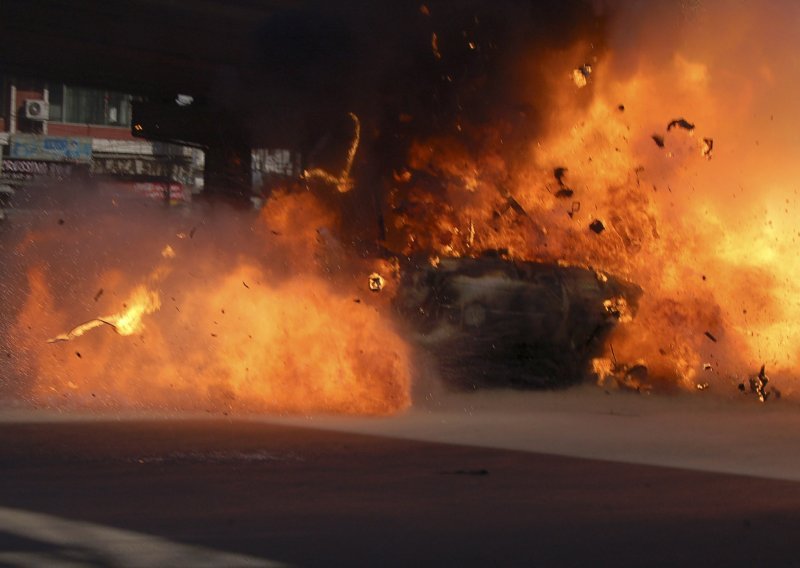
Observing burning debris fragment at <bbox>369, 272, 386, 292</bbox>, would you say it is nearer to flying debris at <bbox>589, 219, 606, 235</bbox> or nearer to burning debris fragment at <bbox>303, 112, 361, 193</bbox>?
burning debris fragment at <bbox>303, 112, 361, 193</bbox>

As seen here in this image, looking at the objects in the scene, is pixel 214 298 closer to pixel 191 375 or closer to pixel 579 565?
pixel 191 375

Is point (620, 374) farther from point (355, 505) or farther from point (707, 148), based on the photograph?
point (355, 505)

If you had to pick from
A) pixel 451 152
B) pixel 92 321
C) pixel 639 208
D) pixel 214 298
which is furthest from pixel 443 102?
pixel 92 321

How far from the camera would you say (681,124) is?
521 inches

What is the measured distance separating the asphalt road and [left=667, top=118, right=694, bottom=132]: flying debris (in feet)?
20.1

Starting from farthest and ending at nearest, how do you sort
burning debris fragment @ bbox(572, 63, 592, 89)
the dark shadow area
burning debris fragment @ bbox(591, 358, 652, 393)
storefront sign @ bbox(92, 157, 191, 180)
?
storefront sign @ bbox(92, 157, 191, 180) < burning debris fragment @ bbox(572, 63, 592, 89) < burning debris fragment @ bbox(591, 358, 652, 393) < the dark shadow area

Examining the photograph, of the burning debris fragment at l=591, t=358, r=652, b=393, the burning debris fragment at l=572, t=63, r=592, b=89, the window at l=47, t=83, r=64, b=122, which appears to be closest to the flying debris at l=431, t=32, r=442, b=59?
the burning debris fragment at l=572, t=63, r=592, b=89

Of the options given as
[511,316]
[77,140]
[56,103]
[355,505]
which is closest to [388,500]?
[355,505]

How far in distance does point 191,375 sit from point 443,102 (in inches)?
181

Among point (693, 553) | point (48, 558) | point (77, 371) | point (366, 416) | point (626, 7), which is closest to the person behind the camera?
point (48, 558)

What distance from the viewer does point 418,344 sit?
11297 mm

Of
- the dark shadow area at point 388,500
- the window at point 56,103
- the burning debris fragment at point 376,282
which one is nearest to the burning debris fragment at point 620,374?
the burning debris fragment at point 376,282

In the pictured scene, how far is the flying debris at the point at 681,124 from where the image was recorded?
1317cm

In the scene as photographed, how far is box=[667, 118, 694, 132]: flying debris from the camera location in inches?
519
